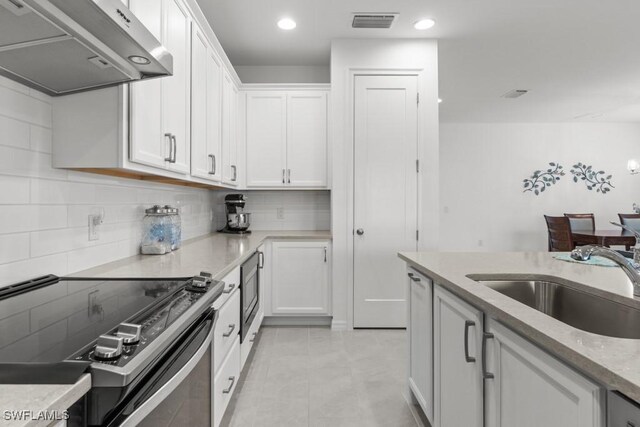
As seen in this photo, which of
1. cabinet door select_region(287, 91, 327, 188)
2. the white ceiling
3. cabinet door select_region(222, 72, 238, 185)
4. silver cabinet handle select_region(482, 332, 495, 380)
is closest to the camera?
silver cabinet handle select_region(482, 332, 495, 380)

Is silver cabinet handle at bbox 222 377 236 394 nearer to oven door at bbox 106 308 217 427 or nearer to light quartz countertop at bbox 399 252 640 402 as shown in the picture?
oven door at bbox 106 308 217 427

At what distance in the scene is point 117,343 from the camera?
0.70 metres

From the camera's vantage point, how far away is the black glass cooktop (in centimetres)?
75

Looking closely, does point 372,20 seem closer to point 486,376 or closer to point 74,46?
point 74,46

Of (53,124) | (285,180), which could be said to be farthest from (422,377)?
(285,180)

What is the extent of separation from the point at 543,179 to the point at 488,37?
4.68 meters

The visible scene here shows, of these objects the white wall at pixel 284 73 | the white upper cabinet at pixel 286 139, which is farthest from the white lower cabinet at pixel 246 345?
the white wall at pixel 284 73

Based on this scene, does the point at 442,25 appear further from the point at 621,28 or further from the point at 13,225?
the point at 13,225

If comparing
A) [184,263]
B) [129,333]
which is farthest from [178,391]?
[184,263]

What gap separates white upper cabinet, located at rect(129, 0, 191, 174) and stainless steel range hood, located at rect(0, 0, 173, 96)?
0.19m

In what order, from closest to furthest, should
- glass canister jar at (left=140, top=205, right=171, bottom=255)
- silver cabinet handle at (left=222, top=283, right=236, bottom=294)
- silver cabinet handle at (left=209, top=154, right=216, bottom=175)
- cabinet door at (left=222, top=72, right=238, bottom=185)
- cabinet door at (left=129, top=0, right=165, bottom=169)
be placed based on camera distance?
cabinet door at (left=129, top=0, right=165, bottom=169) < silver cabinet handle at (left=222, top=283, right=236, bottom=294) < glass canister jar at (left=140, top=205, right=171, bottom=255) < silver cabinet handle at (left=209, top=154, right=216, bottom=175) < cabinet door at (left=222, top=72, right=238, bottom=185)

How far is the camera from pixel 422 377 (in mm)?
1771

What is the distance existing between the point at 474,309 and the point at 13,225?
5.41 feet

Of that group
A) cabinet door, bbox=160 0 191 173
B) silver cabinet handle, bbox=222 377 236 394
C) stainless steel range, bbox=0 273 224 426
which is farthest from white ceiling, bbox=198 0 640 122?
silver cabinet handle, bbox=222 377 236 394
